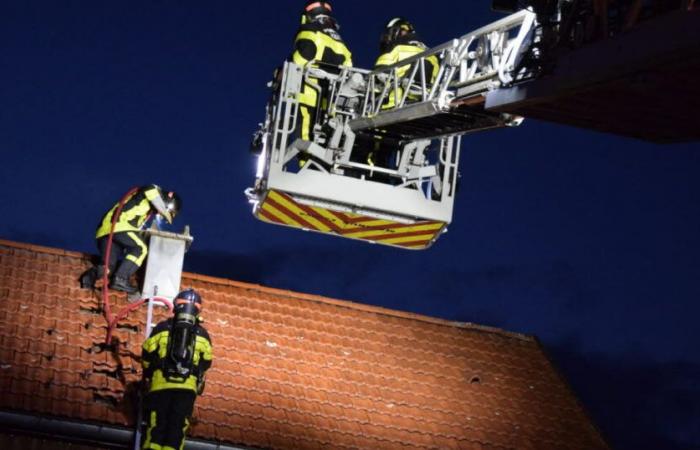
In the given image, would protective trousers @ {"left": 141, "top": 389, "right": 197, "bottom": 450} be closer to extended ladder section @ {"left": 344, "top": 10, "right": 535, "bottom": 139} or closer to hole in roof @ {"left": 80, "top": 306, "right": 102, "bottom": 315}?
hole in roof @ {"left": 80, "top": 306, "right": 102, "bottom": 315}

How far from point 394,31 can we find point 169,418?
4696 millimetres

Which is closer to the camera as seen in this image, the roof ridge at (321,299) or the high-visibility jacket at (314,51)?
the high-visibility jacket at (314,51)

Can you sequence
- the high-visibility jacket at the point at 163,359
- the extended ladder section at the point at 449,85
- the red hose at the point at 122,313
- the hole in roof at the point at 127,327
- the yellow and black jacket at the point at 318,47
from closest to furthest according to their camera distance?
the extended ladder section at the point at 449,85
the high-visibility jacket at the point at 163,359
the red hose at the point at 122,313
the yellow and black jacket at the point at 318,47
the hole in roof at the point at 127,327

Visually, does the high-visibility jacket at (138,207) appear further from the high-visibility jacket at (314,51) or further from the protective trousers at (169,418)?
the protective trousers at (169,418)

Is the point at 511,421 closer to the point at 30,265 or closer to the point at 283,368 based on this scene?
the point at 283,368

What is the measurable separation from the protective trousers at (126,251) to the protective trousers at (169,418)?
2903mm

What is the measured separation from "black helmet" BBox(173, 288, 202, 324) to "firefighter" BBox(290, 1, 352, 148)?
2.68 metres

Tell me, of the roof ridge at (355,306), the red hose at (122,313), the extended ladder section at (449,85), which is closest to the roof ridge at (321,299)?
the roof ridge at (355,306)

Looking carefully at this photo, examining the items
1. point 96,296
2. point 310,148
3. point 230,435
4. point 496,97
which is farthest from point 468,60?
point 96,296

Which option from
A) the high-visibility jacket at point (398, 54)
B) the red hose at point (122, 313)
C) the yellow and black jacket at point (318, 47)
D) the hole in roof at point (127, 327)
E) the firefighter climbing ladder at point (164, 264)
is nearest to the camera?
the high-visibility jacket at point (398, 54)

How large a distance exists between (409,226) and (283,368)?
2.08 m

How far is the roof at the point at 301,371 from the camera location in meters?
11.6

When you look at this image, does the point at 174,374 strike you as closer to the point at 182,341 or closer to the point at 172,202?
the point at 182,341

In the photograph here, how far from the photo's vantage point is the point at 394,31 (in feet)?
40.9
